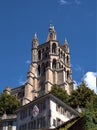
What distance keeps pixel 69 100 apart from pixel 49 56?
51.2 meters

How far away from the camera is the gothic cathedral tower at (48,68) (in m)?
123

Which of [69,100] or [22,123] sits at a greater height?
[69,100]

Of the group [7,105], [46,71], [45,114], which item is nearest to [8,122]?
[45,114]

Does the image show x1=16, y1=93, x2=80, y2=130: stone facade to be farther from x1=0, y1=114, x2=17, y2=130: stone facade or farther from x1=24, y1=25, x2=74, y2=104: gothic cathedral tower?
x1=24, y1=25, x2=74, y2=104: gothic cathedral tower

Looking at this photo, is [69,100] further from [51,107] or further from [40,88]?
[40,88]

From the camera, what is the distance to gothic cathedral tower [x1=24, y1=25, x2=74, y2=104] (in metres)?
123

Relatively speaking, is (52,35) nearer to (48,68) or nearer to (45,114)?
(48,68)

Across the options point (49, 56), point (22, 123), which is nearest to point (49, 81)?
point (49, 56)

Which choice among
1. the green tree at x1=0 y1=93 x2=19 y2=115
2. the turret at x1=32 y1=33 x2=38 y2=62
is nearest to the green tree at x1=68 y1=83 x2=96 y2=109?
the green tree at x1=0 y1=93 x2=19 y2=115

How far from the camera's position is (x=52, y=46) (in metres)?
139

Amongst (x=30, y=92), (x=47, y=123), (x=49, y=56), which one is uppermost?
(x=49, y=56)

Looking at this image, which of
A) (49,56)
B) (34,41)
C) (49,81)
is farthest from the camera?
(34,41)

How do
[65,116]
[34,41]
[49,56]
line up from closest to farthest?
1. [65,116]
2. [49,56]
3. [34,41]

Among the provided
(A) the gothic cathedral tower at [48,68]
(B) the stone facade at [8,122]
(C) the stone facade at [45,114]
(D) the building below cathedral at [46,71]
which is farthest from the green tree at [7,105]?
(A) the gothic cathedral tower at [48,68]
